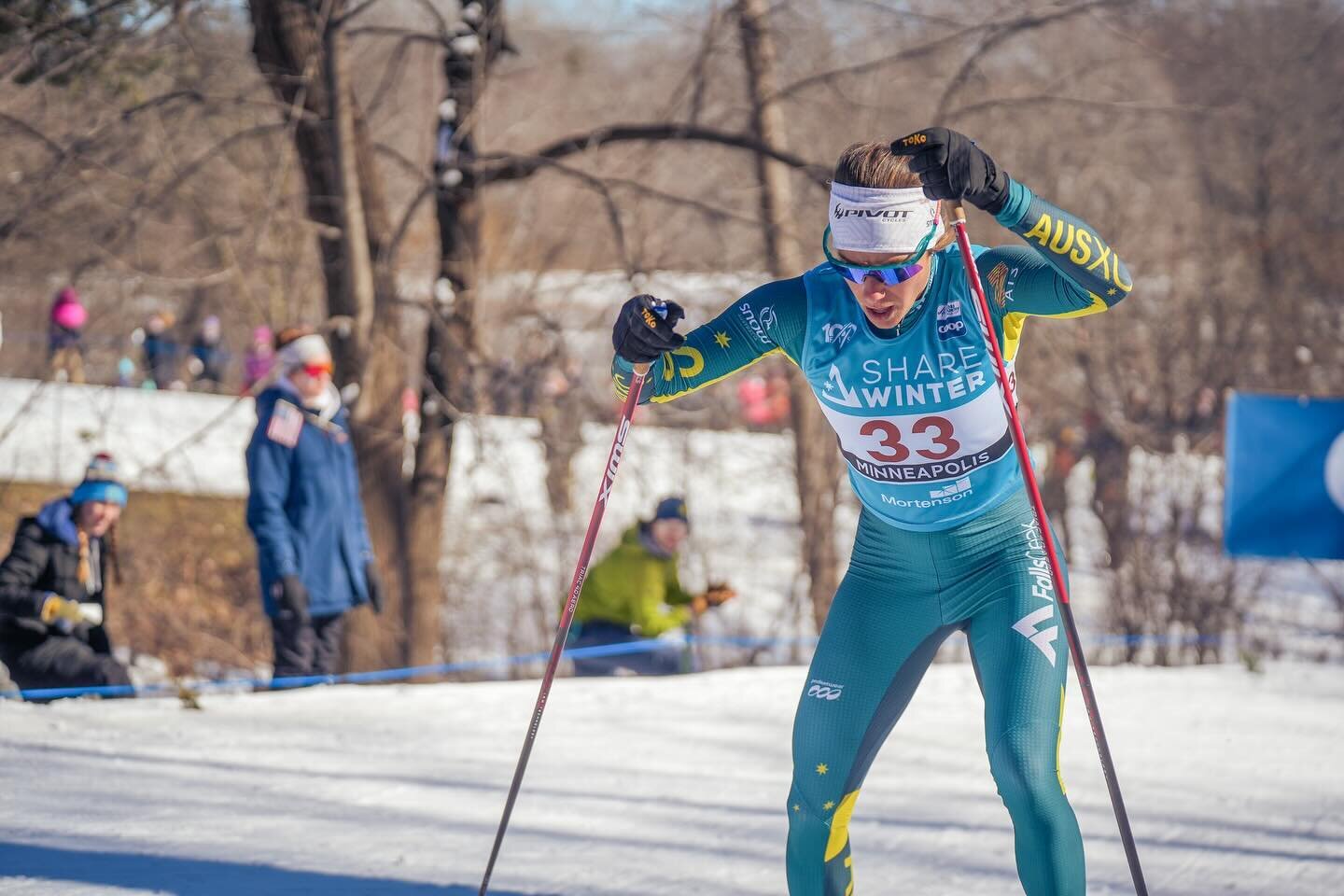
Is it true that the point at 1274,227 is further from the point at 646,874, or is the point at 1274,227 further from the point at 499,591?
the point at 646,874

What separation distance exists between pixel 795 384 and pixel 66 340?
5.25 m

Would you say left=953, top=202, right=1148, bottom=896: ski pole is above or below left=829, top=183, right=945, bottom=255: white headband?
below

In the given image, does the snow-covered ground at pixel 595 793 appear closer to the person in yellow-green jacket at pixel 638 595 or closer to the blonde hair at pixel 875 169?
the person in yellow-green jacket at pixel 638 595

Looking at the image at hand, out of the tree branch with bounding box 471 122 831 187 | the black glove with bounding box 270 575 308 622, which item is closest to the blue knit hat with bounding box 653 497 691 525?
Answer: the black glove with bounding box 270 575 308 622

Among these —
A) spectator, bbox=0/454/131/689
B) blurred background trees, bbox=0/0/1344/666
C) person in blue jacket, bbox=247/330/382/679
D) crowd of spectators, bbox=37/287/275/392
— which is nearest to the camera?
spectator, bbox=0/454/131/689

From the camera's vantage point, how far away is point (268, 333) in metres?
14.3

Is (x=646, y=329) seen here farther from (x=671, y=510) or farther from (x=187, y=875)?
(x=671, y=510)

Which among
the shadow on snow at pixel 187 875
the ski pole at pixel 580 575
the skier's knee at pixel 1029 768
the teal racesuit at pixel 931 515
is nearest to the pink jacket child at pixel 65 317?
the shadow on snow at pixel 187 875

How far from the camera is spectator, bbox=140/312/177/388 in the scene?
14961 mm

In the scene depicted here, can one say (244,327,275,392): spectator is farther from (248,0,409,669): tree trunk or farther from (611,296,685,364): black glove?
(611,296,685,364): black glove

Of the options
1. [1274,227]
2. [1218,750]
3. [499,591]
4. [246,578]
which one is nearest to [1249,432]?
[1218,750]

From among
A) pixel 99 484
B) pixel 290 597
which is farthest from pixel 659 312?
pixel 99 484

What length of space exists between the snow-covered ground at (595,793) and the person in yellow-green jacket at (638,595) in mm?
377

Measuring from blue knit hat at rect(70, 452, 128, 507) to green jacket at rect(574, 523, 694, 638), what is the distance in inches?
88.8
